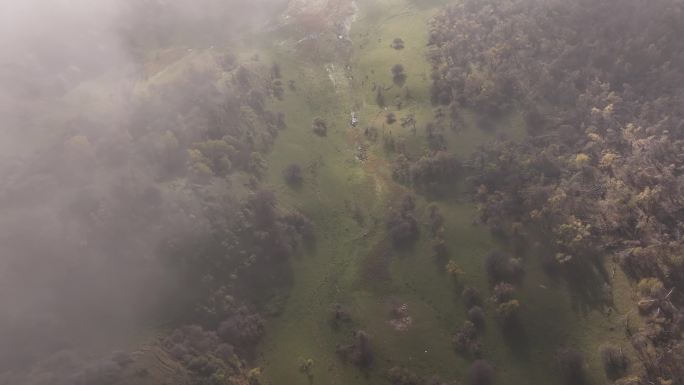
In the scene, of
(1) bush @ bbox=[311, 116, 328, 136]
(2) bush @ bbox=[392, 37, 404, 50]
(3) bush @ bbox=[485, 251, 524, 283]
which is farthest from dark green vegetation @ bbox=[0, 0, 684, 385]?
(2) bush @ bbox=[392, 37, 404, 50]

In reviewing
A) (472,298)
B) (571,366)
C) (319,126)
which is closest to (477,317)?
(472,298)

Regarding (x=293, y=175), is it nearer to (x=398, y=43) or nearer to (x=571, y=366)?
(x=398, y=43)

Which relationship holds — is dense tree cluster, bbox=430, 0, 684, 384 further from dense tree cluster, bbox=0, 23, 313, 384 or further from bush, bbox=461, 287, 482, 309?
dense tree cluster, bbox=0, 23, 313, 384

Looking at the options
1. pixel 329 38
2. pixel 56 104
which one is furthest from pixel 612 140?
pixel 56 104

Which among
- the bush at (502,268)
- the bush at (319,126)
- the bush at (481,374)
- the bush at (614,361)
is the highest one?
the bush at (319,126)

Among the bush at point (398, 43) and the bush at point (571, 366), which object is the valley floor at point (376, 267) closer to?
the bush at point (398, 43)

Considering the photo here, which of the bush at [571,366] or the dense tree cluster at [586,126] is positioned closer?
the bush at [571,366]

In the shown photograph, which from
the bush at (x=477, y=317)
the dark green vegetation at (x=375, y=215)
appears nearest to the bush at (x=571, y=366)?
the dark green vegetation at (x=375, y=215)
